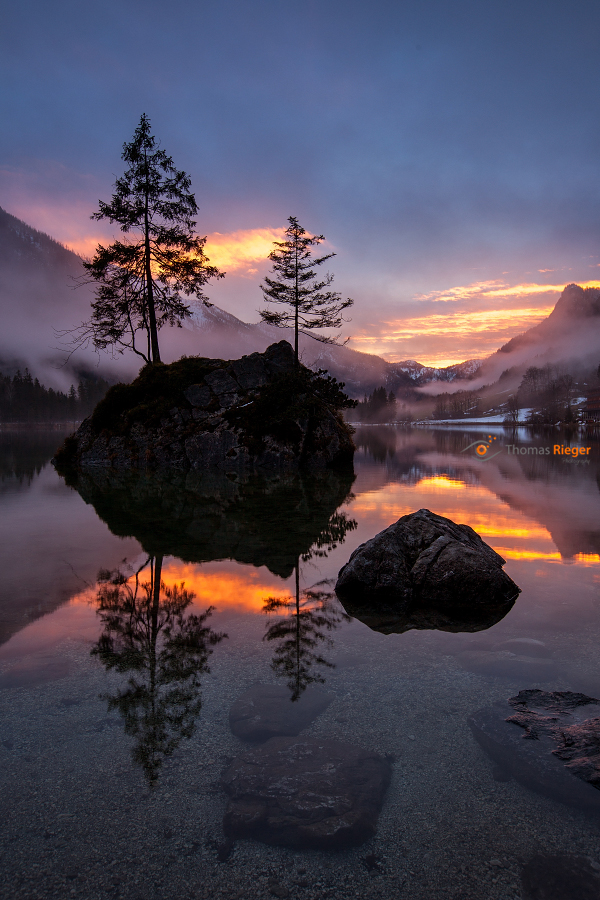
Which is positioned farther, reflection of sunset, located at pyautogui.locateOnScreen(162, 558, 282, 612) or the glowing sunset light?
the glowing sunset light

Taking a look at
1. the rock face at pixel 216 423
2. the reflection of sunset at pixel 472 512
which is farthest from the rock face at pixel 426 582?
the rock face at pixel 216 423

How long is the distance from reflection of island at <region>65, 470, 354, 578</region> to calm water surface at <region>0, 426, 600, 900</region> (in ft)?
0.58

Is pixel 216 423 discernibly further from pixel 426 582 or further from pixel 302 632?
pixel 302 632

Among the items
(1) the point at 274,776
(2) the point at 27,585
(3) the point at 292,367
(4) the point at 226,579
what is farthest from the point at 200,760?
(3) the point at 292,367

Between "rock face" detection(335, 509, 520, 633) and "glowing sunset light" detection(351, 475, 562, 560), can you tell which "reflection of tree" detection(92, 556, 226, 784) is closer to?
"rock face" detection(335, 509, 520, 633)

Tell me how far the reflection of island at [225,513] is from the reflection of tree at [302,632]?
142 cm

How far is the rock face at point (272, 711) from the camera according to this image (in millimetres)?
4852

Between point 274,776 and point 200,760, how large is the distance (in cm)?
70

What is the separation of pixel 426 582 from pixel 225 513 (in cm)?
858

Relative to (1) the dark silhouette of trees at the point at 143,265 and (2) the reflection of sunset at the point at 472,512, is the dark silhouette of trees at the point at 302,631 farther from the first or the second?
(1) the dark silhouette of trees at the point at 143,265

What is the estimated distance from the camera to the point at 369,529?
537 inches

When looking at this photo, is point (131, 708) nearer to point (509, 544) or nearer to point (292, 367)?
point (509, 544)

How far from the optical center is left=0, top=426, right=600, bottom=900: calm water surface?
334 cm

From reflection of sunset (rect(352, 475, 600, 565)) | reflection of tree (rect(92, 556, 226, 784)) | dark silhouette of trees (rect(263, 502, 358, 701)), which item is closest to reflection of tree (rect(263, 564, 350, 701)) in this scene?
dark silhouette of trees (rect(263, 502, 358, 701))
